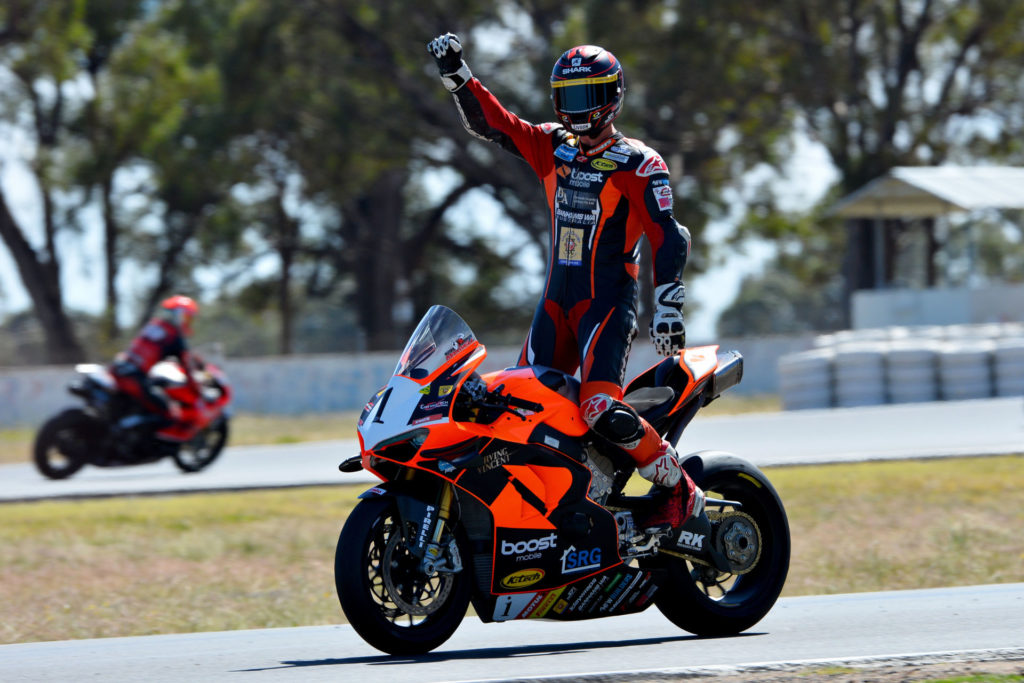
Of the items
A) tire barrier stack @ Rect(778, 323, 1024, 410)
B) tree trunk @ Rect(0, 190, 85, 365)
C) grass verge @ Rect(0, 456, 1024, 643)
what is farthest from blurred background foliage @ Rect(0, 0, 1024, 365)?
grass verge @ Rect(0, 456, 1024, 643)

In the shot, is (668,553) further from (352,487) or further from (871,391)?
(871,391)

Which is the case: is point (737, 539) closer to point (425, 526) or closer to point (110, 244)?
point (425, 526)

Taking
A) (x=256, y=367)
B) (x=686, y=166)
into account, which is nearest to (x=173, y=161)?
(x=256, y=367)

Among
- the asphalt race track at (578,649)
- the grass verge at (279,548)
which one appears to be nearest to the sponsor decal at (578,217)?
the asphalt race track at (578,649)

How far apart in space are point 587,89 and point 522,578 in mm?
1843

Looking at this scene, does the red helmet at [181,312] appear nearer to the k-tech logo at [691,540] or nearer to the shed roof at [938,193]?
the k-tech logo at [691,540]

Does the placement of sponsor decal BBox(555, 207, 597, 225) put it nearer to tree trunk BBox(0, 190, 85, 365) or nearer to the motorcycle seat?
the motorcycle seat

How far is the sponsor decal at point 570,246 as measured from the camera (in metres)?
5.66

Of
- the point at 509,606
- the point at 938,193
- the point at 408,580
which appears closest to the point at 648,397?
the point at 509,606

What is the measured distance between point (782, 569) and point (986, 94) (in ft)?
100

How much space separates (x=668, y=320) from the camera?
5.23 meters

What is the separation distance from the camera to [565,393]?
5.43 metres

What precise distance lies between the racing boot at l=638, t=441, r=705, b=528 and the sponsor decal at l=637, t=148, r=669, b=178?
1.02 metres

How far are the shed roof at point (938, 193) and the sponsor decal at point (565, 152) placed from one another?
1941 cm
